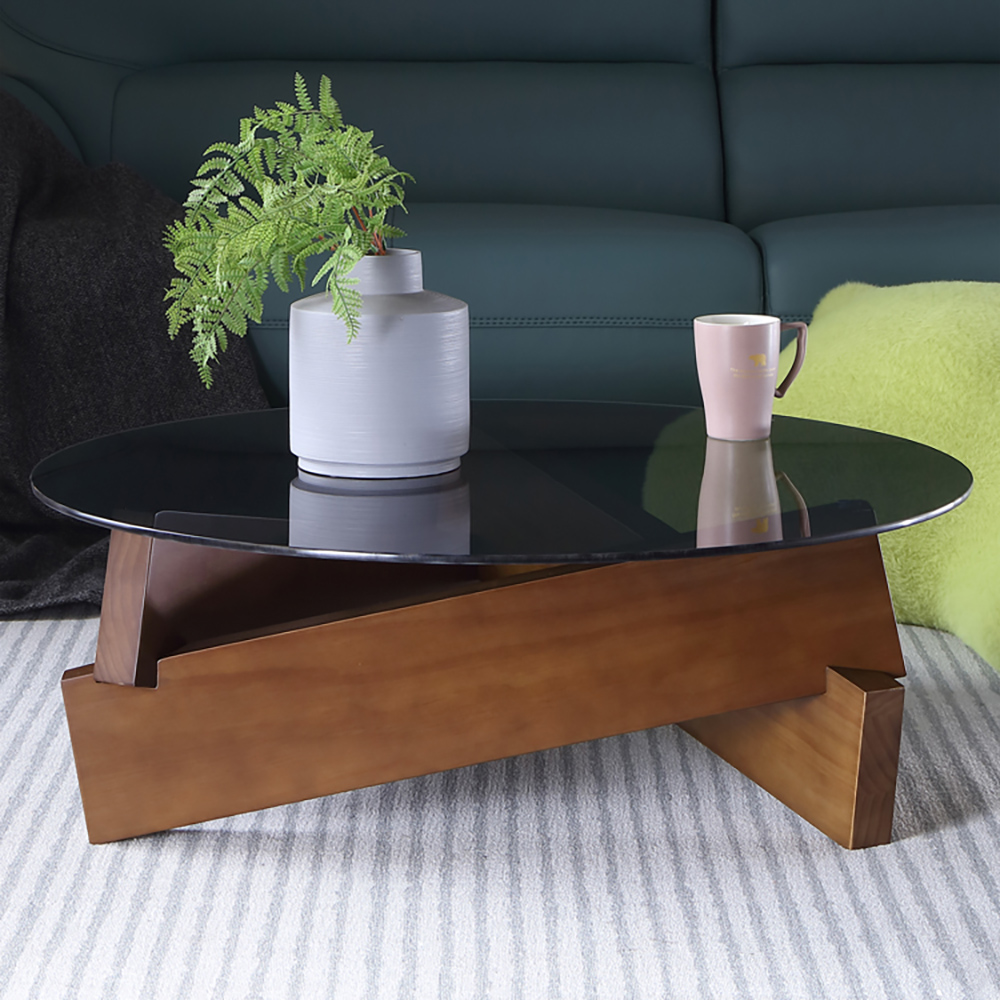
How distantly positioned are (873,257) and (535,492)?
105cm

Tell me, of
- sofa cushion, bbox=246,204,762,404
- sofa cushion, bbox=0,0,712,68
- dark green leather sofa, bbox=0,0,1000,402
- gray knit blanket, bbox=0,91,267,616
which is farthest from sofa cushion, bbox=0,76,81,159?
sofa cushion, bbox=246,204,762,404

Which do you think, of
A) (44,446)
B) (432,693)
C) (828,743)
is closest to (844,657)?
(828,743)

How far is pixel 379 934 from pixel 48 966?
0.21 metres

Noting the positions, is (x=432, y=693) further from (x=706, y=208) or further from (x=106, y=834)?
(x=706, y=208)

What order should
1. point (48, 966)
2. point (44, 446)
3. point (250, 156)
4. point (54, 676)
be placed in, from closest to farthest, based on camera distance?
point (48, 966) → point (250, 156) → point (54, 676) → point (44, 446)

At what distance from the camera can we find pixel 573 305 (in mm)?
1692

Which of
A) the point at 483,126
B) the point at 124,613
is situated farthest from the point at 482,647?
the point at 483,126

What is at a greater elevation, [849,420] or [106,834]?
[849,420]

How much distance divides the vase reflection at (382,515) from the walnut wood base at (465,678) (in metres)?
0.08

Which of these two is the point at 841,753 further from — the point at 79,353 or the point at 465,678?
the point at 79,353

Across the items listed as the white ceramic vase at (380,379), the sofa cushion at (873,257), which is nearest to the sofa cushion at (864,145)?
the sofa cushion at (873,257)

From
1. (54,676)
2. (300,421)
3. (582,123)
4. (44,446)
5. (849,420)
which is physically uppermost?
(582,123)

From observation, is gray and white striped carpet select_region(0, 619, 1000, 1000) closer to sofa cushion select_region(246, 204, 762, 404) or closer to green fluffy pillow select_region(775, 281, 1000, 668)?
green fluffy pillow select_region(775, 281, 1000, 668)

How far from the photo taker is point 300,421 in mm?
949
